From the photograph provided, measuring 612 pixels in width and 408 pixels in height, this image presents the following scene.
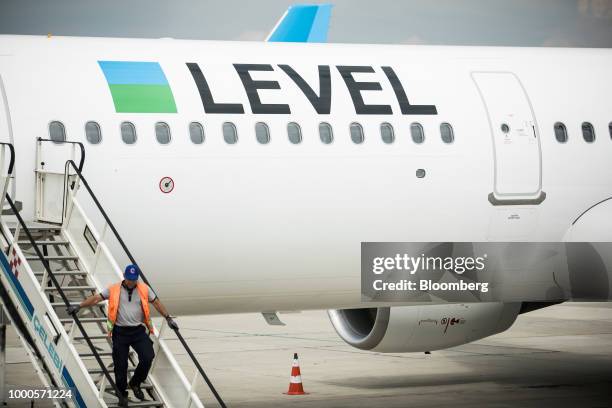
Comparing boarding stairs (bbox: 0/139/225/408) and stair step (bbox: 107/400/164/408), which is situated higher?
boarding stairs (bbox: 0/139/225/408)

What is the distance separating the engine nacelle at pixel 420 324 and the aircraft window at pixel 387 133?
9.07ft

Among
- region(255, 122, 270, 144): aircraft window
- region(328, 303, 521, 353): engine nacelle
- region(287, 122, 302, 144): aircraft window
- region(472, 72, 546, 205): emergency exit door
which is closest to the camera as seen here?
region(255, 122, 270, 144): aircraft window

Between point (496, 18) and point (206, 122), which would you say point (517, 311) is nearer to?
point (206, 122)

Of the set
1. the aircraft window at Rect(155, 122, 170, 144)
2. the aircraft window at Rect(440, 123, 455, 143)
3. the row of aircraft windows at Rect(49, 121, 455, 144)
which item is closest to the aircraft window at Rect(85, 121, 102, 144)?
the row of aircraft windows at Rect(49, 121, 455, 144)

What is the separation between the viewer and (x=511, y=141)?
15258 mm

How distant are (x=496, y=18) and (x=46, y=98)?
2644 inches

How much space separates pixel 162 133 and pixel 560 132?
5.45 metres

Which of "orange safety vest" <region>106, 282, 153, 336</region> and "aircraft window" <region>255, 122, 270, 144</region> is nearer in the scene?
"orange safety vest" <region>106, 282, 153, 336</region>

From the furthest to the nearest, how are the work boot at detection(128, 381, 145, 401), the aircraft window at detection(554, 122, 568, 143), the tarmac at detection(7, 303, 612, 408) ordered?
the tarmac at detection(7, 303, 612, 408) → the aircraft window at detection(554, 122, 568, 143) → the work boot at detection(128, 381, 145, 401)

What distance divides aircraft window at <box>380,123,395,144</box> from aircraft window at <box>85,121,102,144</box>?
3531mm

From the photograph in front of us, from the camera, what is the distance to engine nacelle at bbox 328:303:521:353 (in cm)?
1650

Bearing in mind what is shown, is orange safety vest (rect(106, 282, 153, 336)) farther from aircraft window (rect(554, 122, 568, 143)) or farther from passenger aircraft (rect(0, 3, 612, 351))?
aircraft window (rect(554, 122, 568, 143))

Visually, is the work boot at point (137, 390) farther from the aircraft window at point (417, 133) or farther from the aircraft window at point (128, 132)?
the aircraft window at point (417, 133)

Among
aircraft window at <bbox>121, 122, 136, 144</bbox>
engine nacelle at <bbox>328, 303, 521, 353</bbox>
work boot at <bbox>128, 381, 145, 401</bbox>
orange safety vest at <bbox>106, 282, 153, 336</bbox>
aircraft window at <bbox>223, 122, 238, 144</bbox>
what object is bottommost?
work boot at <bbox>128, 381, 145, 401</bbox>
